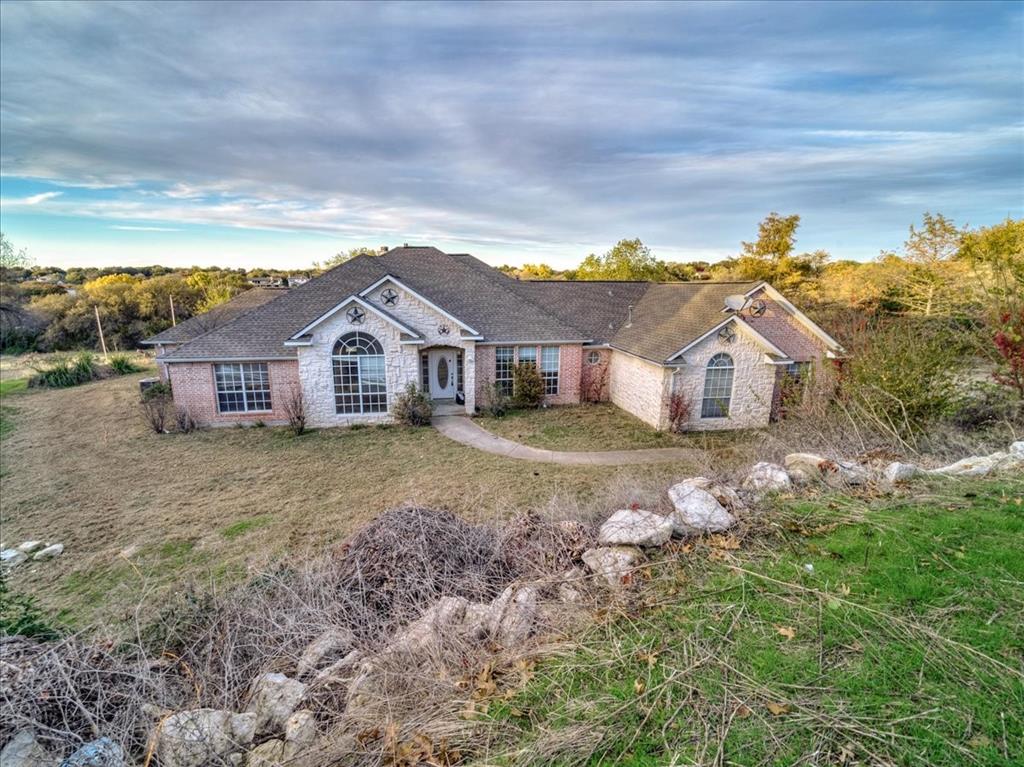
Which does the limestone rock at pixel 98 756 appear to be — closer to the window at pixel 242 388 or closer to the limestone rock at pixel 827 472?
the limestone rock at pixel 827 472

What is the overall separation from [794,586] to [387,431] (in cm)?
1395

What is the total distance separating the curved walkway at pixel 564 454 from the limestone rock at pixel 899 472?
20.1ft

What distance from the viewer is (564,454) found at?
14.1 meters

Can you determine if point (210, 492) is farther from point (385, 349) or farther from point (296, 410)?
point (385, 349)

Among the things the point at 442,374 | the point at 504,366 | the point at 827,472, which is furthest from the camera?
the point at 442,374

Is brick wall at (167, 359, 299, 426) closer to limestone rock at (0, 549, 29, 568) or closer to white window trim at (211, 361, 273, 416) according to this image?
white window trim at (211, 361, 273, 416)

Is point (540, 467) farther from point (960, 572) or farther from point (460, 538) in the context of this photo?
point (960, 572)

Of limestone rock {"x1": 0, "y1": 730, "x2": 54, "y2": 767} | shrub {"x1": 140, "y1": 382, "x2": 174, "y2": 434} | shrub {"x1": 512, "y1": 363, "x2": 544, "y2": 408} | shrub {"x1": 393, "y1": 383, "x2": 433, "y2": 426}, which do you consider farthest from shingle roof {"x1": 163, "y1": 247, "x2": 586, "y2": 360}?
limestone rock {"x1": 0, "y1": 730, "x2": 54, "y2": 767}

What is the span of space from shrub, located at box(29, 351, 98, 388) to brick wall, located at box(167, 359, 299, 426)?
44.0 ft

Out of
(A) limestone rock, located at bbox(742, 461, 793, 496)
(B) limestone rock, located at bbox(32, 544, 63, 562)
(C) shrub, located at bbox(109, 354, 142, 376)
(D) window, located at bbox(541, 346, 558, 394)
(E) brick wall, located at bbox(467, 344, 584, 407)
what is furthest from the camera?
(C) shrub, located at bbox(109, 354, 142, 376)

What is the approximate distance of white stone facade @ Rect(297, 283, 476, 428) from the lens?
53.5 ft

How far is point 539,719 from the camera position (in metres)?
3.48

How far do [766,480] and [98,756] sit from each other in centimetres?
795

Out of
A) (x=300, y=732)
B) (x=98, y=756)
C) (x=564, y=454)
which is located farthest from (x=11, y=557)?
(x=564, y=454)
